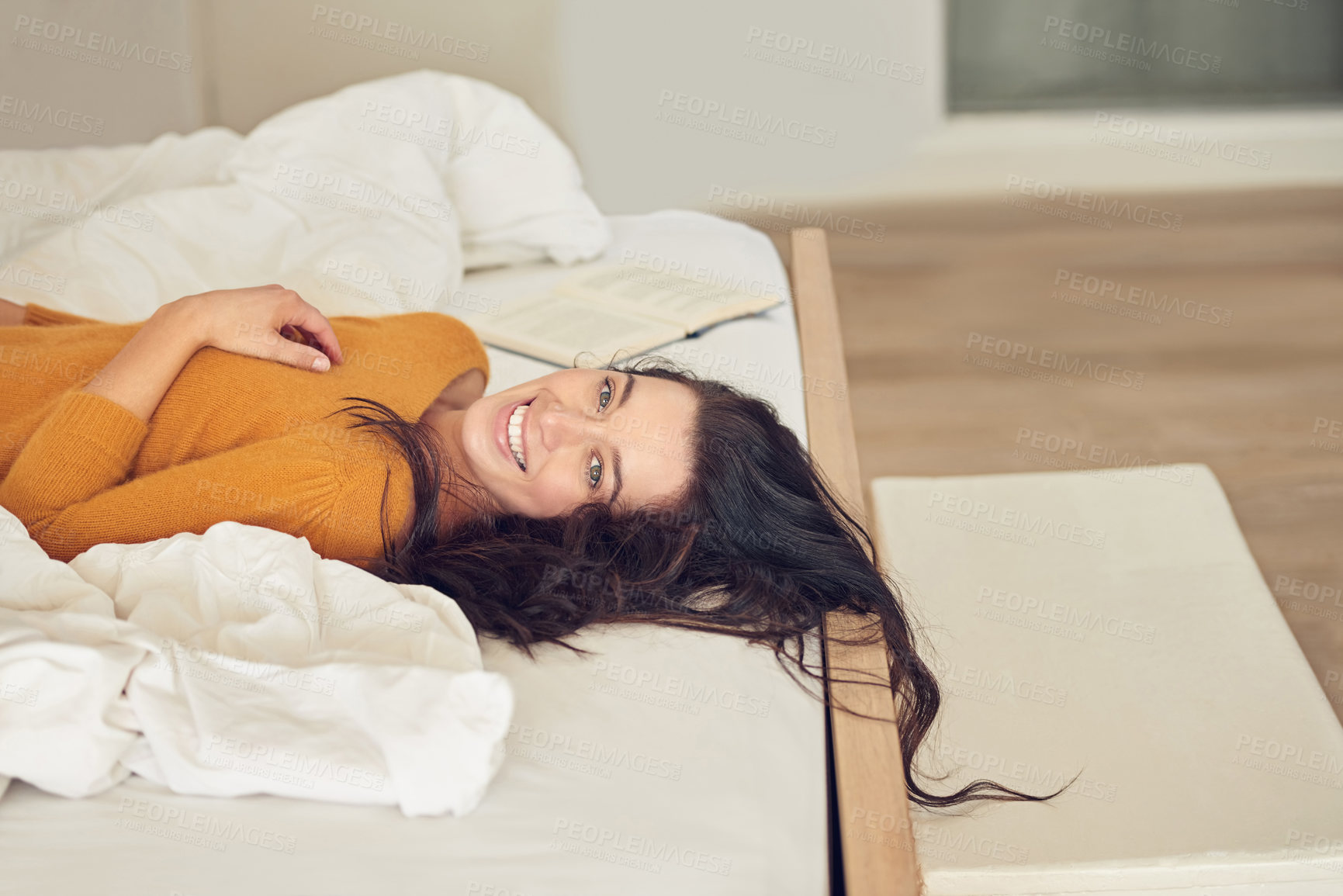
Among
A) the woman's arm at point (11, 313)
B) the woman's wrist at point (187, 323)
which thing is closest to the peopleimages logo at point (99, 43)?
the woman's arm at point (11, 313)

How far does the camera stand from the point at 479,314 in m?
1.89

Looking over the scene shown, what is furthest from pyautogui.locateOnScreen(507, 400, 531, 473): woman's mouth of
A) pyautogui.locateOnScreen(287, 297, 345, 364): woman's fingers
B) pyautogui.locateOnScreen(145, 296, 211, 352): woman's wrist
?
pyautogui.locateOnScreen(145, 296, 211, 352): woman's wrist

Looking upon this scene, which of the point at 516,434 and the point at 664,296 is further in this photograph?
the point at 664,296

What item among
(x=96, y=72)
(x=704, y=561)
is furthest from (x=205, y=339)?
(x=96, y=72)

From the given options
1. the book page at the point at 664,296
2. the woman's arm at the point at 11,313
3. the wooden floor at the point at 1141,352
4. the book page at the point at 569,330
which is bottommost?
the wooden floor at the point at 1141,352

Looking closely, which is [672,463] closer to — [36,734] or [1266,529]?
[36,734]

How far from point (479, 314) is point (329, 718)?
3.58 feet

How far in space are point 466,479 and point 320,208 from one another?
0.87 meters

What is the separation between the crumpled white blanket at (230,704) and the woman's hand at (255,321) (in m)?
0.36

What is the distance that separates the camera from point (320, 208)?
1944 mm

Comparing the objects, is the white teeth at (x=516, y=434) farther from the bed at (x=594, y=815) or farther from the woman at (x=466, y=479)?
the bed at (x=594, y=815)

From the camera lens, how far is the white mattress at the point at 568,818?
0.81m

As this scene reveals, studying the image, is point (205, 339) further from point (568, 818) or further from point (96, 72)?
point (96, 72)

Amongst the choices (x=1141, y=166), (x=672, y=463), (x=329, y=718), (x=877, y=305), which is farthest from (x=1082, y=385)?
(x=329, y=718)
